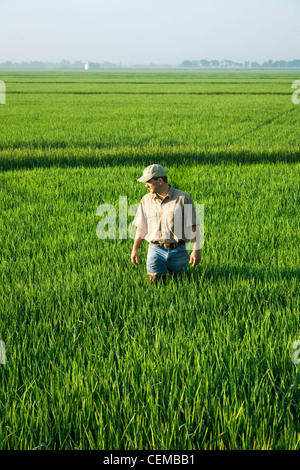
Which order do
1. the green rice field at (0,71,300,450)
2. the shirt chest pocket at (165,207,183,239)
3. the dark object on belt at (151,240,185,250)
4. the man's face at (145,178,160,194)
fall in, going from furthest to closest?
the dark object on belt at (151,240,185,250)
the shirt chest pocket at (165,207,183,239)
the man's face at (145,178,160,194)
the green rice field at (0,71,300,450)

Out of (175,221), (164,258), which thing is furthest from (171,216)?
(164,258)

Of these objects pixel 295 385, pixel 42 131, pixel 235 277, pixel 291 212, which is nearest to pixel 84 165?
pixel 42 131

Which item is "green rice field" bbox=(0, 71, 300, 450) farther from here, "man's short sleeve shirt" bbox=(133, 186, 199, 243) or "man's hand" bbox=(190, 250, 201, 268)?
"man's short sleeve shirt" bbox=(133, 186, 199, 243)

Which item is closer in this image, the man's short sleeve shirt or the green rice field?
the green rice field

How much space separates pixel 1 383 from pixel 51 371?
0.73 ft

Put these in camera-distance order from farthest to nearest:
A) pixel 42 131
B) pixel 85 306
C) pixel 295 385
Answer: pixel 42 131
pixel 85 306
pixel 295 385

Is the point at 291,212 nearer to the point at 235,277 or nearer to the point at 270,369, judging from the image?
the point at 235,277

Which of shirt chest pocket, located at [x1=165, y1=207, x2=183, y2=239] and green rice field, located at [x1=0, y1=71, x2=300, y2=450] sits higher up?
shirt chest pocket, located at [x1=165, y1=207, x2=183, y2=239]

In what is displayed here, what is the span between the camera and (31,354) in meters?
2.24

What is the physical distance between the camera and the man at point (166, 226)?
2.91 metres

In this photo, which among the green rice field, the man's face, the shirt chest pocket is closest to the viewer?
the green rice field

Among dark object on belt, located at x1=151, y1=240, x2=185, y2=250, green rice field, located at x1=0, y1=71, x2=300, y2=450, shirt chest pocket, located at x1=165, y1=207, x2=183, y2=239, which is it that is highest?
shirt chest pocket, located at x1=165, y1=207, x2=183, y2=239

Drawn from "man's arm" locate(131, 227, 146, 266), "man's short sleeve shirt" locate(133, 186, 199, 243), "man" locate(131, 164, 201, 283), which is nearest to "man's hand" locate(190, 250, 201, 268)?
"man" locate(131, 164, 201, 283)

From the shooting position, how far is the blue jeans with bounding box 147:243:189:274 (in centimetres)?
304
